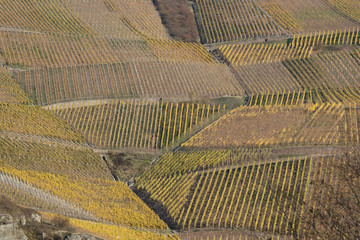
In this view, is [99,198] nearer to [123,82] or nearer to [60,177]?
[60,177]

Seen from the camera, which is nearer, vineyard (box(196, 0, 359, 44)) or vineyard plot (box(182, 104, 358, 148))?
vineyard plot (box(182, 104, 358, 148))

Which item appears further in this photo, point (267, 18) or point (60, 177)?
point (267, 18)

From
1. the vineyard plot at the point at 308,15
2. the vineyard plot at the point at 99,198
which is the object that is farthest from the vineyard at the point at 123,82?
the vineyard plot at the point at 308,15

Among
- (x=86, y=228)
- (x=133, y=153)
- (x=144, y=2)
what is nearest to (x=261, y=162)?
(x=133, y=153)

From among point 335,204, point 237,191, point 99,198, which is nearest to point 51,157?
point 99,198

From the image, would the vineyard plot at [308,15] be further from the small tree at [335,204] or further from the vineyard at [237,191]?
the small tree at [335,204]

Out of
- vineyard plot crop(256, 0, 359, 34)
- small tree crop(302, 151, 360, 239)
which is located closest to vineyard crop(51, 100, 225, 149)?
small tree crop(302, 151, 360, 239)

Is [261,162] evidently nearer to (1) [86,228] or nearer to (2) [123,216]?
(2) [123,216]

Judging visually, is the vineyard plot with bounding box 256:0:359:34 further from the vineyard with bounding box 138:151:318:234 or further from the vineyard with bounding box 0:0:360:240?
the vineyard with bounding box 138:151:318:234
